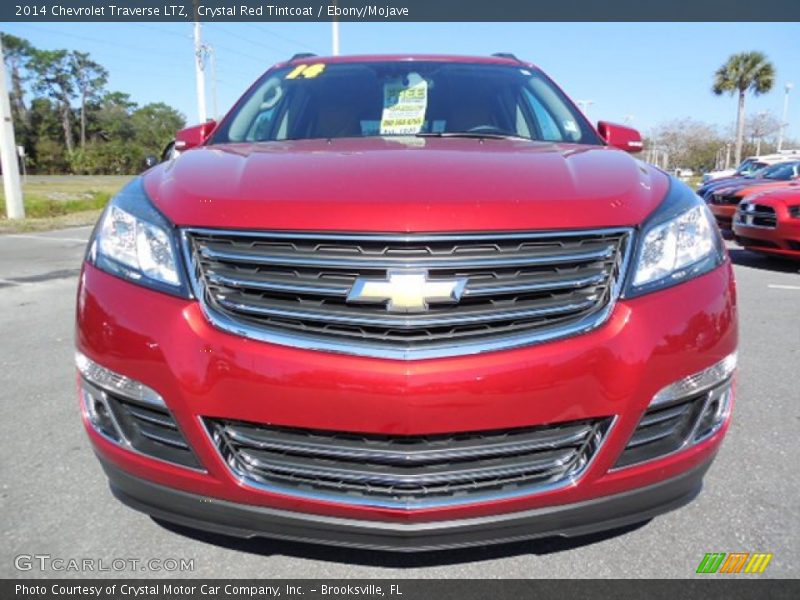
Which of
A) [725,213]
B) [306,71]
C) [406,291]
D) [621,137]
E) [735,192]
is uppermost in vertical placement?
[306,71]

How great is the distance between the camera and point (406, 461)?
1.58m

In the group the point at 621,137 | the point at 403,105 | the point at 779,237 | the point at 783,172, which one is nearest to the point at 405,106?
the point at 403,105

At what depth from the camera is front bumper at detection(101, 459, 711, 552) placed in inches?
63.7

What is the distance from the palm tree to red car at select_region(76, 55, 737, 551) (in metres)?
51.5

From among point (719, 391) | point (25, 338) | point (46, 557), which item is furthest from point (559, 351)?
point (25, 338)

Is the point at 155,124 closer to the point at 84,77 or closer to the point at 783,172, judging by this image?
the point at 84,77

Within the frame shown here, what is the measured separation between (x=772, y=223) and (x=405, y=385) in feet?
27.2

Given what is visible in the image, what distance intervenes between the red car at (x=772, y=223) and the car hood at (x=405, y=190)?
701cm

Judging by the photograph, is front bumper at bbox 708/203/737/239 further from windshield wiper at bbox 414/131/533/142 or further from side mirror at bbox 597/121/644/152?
windshield wiper at bbox 414/131/533/142

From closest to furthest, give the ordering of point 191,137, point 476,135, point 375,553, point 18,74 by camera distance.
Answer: point 375,553, point 476,135, point 191,137, point 18,74

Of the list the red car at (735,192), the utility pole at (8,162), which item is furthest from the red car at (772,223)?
the utility pole at (8,162)

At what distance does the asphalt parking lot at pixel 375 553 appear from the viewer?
1.98 m

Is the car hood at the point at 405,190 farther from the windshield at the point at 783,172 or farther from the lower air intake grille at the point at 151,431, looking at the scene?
the windshield at the point at 783,172

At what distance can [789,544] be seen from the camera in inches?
82.3
